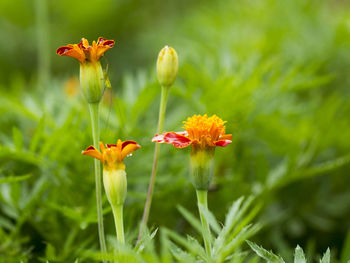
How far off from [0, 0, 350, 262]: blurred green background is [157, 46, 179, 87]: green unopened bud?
0.28ft

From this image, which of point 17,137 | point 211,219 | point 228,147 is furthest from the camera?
point 228,147

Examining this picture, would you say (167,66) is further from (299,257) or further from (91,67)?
(299,257)

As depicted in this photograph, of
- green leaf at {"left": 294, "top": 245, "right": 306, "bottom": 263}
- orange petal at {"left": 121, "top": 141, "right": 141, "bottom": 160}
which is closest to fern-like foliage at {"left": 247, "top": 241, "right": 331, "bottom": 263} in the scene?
green leaf at {"left": 294, "top": 245, "right": 306, "bottom": 263}

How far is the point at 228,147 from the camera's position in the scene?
2.06 ft

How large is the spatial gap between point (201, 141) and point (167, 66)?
0.08 meters

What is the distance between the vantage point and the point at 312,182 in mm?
686

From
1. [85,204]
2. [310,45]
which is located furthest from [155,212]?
[310,45]

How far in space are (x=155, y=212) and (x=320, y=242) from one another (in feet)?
0.93

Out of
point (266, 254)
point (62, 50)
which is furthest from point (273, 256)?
point (62, 50)

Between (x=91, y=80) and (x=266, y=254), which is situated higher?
(x=91, y=80)

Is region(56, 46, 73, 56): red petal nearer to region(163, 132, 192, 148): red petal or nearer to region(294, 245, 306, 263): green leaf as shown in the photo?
region(163, 132, 192, 148): red petal

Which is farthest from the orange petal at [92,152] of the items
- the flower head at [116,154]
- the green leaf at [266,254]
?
the green leaf at [266,254]

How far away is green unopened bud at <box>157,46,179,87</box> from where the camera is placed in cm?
39

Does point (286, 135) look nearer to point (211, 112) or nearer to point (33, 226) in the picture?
point (211, 112)
